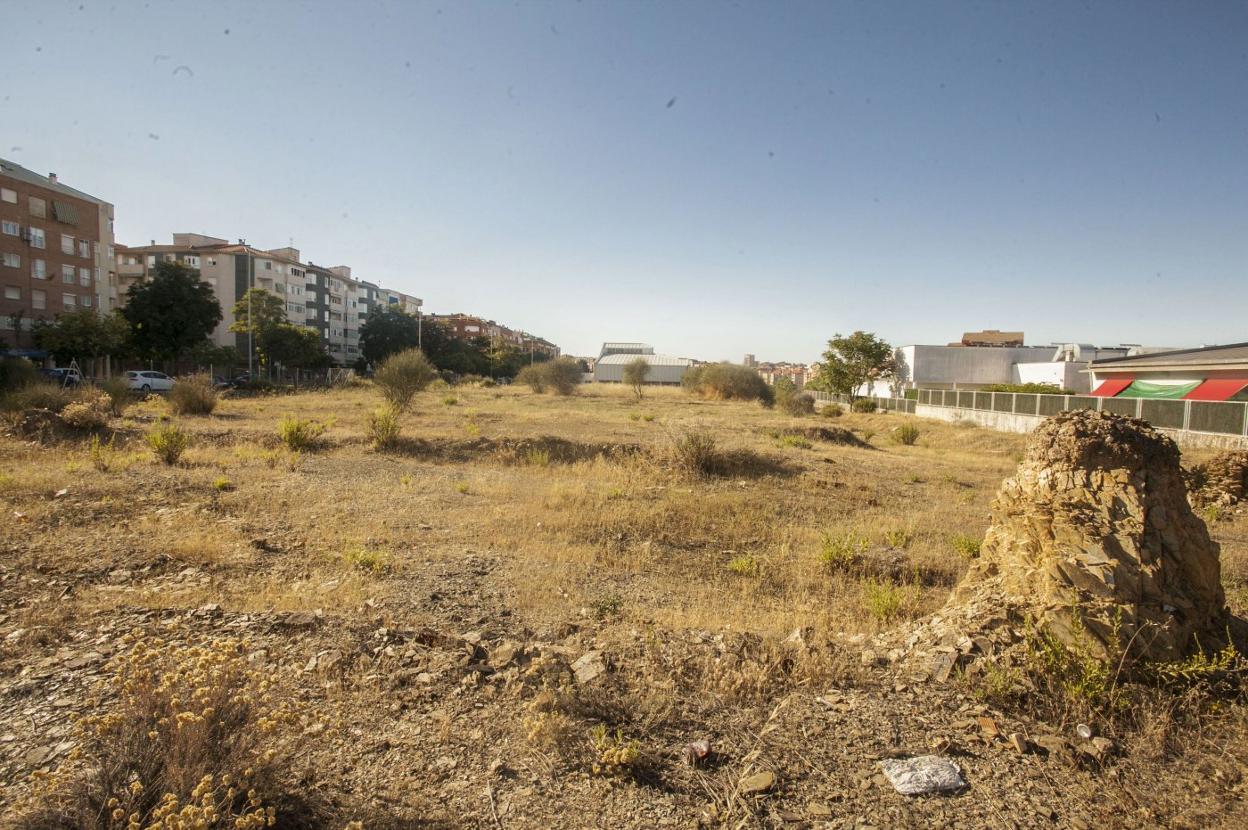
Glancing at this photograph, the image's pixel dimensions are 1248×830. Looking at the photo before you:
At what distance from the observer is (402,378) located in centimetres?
2434

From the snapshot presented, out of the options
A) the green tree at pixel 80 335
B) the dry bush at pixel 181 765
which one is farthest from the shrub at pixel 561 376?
the dry bush at pixel 181 765

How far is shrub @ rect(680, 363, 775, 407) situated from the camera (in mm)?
49438

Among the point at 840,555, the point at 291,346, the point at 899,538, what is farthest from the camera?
the point at 291,346

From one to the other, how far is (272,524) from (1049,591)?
8.59m

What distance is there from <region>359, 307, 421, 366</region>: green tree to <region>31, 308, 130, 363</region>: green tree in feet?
81.5

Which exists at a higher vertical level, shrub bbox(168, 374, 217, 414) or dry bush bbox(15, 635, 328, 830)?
shrub bbox(168, 374, 217, 414)

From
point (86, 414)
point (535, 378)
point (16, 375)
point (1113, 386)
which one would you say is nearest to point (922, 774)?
point (86, 414)

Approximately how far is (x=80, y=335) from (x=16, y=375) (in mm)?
19540

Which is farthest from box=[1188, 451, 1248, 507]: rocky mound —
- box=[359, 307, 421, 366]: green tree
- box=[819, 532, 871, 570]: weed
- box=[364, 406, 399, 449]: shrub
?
box=[359, 307, 421, 366]: green tree

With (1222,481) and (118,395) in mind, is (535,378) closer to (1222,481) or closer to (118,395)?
(118,395)

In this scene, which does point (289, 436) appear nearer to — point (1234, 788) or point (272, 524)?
point (272, 524)

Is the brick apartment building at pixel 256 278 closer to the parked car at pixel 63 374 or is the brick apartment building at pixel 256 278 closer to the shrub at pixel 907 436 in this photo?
the parked car at pixel 63 374

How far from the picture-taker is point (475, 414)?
80.9 ft

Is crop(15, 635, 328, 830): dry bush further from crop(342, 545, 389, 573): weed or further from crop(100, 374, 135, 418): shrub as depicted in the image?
crop(100, 374, 135, 418): shrub
